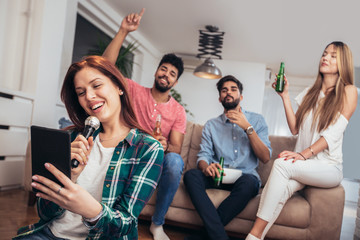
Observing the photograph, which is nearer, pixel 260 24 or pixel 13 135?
pixel 13 135

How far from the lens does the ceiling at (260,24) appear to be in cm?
450

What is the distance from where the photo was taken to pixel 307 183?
6.75 ft

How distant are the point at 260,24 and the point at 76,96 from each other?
4641 mm

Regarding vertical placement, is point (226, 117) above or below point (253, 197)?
above

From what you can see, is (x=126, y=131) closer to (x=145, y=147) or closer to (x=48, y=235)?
(x=145, y=147)

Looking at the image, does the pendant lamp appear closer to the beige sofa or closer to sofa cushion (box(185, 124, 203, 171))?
sofa cushion (box(185, 124, 203, 171))

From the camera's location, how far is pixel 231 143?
2557 millimetres

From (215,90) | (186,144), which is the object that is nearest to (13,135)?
(186,144)

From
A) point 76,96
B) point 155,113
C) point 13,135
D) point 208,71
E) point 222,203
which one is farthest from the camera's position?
point 208,71

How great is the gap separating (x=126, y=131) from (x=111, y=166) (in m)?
0.17

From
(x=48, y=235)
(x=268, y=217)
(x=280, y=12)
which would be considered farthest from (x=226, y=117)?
(x=280, y=12)

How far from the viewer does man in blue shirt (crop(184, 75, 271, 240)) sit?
6.81ft

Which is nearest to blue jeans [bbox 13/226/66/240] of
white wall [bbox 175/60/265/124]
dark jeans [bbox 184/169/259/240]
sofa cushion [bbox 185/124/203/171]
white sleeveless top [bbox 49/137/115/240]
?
white sleeveless top [bbox 49/137/115/240]

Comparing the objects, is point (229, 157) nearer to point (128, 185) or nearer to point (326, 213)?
point (326, 213)
